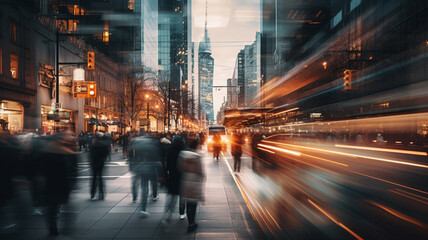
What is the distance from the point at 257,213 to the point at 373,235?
8.36ft

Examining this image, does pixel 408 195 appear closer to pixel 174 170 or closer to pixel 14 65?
pixel 174 170

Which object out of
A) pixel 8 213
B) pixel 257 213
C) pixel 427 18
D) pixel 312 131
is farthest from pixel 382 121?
pixel 8 213

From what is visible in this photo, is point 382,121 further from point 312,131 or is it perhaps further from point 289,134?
point 289,134

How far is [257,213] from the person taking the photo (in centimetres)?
714

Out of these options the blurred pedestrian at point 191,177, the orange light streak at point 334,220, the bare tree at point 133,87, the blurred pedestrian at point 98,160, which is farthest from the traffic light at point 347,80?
the bare tree at point 133,87

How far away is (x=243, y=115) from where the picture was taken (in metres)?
26.0

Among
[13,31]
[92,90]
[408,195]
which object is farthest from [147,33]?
[408,195]

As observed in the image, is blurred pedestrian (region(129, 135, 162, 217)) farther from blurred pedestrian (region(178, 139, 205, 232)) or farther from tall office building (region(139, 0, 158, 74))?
tall office building (region(139, 0, 158, 74))

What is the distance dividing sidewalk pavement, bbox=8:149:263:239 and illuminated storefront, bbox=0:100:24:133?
18.1 m

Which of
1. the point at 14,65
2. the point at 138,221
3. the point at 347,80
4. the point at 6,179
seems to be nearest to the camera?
the point at 6,179

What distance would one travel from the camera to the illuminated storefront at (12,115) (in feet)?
74.0

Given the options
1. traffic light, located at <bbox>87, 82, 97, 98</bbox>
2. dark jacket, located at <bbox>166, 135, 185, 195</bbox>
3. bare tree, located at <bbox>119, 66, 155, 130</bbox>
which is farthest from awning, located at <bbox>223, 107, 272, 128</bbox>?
bare tree, located at <bbox>119, 66, 155, 130</bbox>

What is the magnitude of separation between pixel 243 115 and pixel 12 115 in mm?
19690

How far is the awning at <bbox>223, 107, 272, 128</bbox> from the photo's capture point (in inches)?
925
